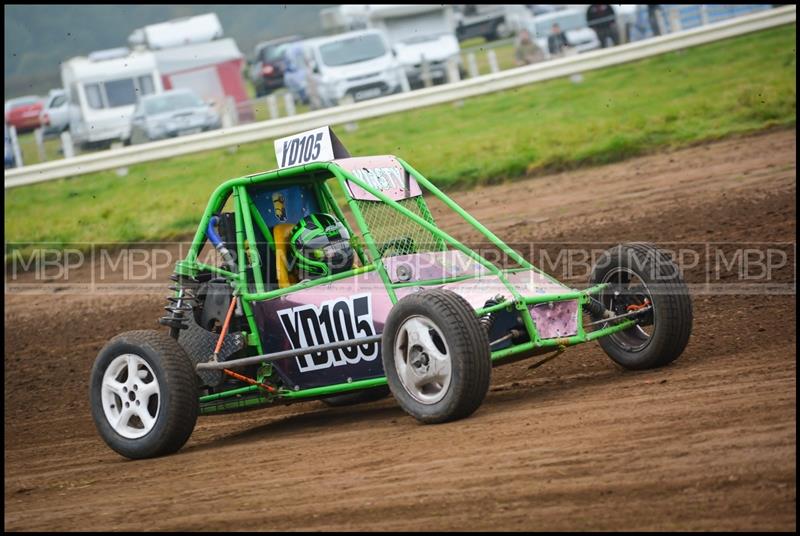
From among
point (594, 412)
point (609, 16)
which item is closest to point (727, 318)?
point (594, 412)

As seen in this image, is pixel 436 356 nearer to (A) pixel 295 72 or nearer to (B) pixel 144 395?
(B) pixel 144 395

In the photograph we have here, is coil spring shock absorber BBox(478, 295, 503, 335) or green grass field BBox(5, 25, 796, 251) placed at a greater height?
green grass field BBox(5, 25, 796, 251)

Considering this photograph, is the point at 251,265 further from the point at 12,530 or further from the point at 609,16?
the point at 609,16

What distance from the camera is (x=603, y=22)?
85.9 feet

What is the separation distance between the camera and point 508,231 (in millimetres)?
13766

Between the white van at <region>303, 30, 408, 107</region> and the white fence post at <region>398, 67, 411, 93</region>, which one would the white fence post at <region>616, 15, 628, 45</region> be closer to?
the white van at <region>303, 30, 408, 107</region>

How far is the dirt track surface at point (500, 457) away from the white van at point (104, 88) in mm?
17632

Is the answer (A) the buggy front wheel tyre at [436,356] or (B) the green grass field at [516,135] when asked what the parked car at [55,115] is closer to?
(B) the green grass field at [516,135]

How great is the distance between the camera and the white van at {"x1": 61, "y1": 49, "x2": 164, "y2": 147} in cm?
2731

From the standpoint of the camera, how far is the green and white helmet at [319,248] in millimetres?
7480

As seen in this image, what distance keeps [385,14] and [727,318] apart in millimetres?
25013

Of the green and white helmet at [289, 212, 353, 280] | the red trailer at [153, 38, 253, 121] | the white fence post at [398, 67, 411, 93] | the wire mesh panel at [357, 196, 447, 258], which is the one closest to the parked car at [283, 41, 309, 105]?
the red trailer at [153, 38, 253, 121]

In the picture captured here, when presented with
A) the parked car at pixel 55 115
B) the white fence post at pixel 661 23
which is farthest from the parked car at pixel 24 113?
the white fence post at pixel 661 23

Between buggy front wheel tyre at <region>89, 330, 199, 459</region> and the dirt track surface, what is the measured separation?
144 mm
